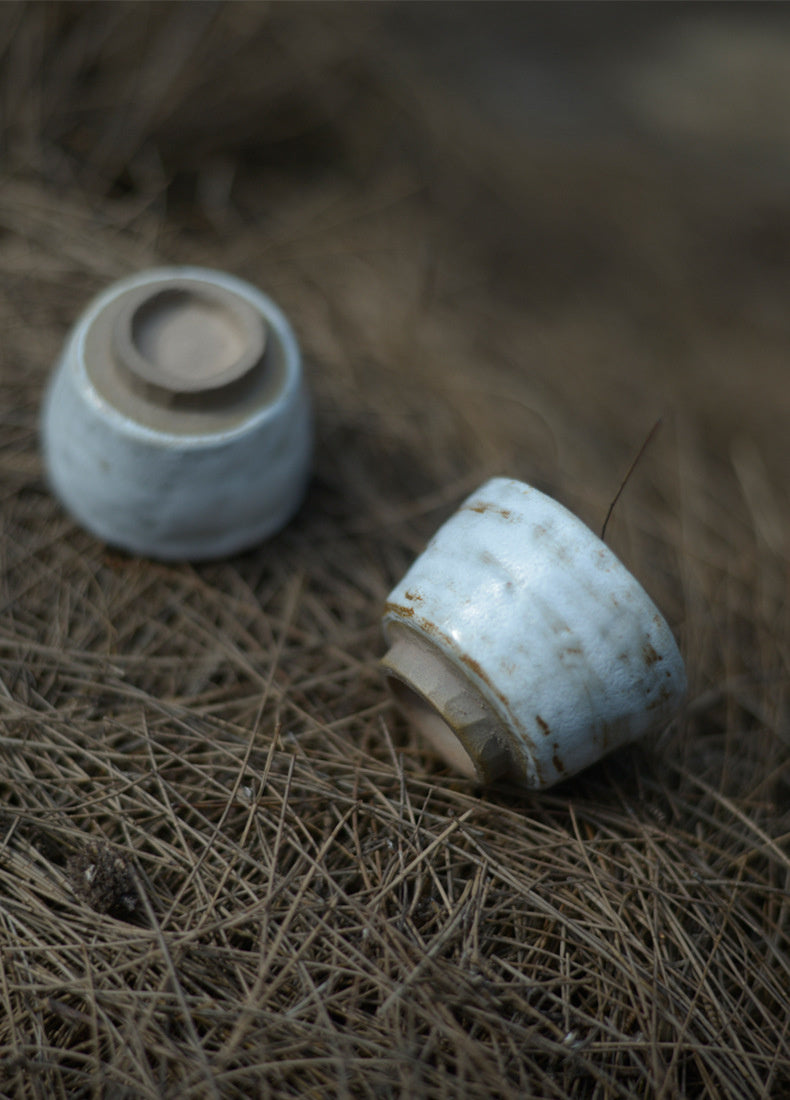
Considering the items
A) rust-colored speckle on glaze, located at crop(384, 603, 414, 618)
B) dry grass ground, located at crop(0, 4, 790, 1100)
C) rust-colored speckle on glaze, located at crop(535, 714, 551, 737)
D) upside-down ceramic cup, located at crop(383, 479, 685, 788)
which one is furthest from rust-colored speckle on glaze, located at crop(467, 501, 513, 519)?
dry grass ground, located at crop(0, 4, 790, 1100)

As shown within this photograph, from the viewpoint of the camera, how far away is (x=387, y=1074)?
4.56 feet

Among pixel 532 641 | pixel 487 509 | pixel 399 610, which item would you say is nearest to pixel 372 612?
pixel 399 610

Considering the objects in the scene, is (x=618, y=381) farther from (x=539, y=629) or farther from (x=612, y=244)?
(x=539, y=629)

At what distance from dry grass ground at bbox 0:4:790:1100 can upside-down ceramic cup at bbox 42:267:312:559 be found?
15cm

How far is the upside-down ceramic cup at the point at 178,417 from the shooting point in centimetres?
190

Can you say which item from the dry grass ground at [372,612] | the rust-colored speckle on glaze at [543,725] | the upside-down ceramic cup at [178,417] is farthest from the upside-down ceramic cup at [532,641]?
the upside-down ceramic cup at [178,417]

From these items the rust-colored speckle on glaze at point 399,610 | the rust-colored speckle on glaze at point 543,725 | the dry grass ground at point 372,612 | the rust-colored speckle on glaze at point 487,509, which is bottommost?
the dry grass ground at point 372,612

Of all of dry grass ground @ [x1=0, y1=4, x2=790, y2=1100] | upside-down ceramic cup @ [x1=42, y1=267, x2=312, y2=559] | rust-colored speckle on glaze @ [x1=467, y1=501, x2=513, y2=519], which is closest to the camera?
dry grass ground @ [x1=0, y1=4, x2=790, y2=1100]

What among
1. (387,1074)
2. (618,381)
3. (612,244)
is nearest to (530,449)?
(618,381)

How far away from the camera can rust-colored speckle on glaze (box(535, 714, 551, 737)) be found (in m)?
1.59

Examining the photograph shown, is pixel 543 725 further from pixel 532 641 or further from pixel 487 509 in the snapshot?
pixel 487 509

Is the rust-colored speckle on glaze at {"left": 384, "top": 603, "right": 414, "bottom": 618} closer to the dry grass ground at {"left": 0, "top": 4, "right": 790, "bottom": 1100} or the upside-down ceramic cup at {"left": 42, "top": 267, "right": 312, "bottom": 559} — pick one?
the dry grass ground at {"left": 0, "top": 4, "right": 790, "bottom": 1100}

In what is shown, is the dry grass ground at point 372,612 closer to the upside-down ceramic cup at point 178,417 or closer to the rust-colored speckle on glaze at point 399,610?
the upside-down ceramic cup at point 178,417

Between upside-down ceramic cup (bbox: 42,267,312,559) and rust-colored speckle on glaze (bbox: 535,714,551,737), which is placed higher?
rust-colored speckle on glaze (bbox: 535,714,551,737)
